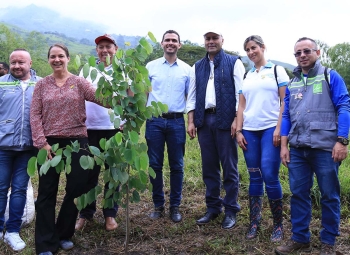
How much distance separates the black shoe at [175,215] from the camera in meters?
4.24

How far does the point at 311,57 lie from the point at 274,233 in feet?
5.81

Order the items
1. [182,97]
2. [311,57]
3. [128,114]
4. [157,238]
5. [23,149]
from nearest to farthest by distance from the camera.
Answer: [128,114] → [311,57] → [23,149] → [157,238] → [182,97]

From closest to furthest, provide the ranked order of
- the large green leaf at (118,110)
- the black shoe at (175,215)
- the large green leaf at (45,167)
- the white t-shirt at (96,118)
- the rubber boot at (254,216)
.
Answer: the large green leaf at (45,167) → the large green leaf at (118,110) → the rubber boot at (254,216) → the white t-shirt at (96,118) → the black shoe at (175,215)

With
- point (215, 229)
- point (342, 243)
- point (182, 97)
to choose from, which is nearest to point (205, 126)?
point (182, 97)

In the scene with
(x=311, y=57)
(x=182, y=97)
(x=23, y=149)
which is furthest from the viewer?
(x=182, y=97)

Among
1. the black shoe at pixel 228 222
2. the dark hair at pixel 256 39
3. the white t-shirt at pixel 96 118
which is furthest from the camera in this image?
the black shoe at pixel 228 222

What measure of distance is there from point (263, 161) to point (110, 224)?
6.04 ft

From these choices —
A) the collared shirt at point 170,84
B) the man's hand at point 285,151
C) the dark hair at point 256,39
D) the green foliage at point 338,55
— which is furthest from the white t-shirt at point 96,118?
the green foliage at point 338,55

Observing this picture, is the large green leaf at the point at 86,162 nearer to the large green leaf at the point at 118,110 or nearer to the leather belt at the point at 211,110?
the large green leaf at the point at 118,110

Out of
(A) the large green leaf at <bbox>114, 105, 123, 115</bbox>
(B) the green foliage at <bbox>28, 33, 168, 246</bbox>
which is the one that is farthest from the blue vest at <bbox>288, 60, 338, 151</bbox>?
(A) the large green leaf at <bbox>114, 105, 123, 115</bbox>

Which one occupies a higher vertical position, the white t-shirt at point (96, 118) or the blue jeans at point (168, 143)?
the white t-shirt at point (96, 118)

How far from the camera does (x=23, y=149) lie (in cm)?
354

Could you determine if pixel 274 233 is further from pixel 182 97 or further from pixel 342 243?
pixel 182 97

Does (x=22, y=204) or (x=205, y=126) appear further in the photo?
(x=205, y=126)
